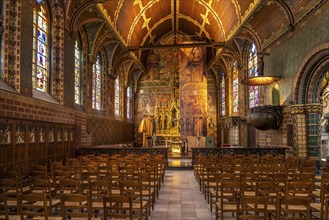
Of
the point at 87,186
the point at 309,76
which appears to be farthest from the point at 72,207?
the point at 309,76

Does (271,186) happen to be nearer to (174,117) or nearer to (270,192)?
(270,192)

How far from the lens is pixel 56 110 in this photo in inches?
558

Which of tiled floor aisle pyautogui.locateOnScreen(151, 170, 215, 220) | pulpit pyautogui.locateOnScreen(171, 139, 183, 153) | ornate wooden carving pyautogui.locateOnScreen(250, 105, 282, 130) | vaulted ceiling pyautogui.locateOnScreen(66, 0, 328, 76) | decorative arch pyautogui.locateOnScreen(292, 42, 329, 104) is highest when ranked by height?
vaulted ceiling pyautogui.locateOnScreen(66, 0, 328, 76)

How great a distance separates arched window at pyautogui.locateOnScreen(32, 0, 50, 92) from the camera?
13.3m

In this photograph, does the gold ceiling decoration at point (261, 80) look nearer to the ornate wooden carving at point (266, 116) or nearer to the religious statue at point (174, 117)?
the ornate wooden carving at point (266, 116)

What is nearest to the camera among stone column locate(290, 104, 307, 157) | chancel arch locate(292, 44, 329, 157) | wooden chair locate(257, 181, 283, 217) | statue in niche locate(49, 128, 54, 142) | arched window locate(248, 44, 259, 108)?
wooden chair locate(257, 181, 283, 217)

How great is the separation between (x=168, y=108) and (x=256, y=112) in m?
16.4

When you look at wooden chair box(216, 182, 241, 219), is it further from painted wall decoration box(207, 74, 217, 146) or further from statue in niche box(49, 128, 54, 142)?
painted wall decoration box(207, 74, 217, 146)

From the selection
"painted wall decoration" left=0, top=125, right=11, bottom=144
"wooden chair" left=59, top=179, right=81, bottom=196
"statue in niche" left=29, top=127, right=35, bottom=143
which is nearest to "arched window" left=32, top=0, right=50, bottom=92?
"statue in niche" left=29, top=127, right=35, bottom=143

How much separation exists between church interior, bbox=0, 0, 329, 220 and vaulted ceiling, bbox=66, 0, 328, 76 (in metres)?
0.12

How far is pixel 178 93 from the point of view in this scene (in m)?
32.3

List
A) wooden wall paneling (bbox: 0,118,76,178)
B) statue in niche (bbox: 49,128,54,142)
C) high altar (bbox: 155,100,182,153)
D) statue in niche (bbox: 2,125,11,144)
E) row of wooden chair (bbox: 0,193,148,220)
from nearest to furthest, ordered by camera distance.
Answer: row of wooden chair (bbox: 0,193,148,220) < statue in niche (bbox: 2,125,11,144) < wooden wall paneling (bbox: 0,118,76,178) < statue in niche (bbox: 49,128,54,142) < high altar (bbox: 155,100,182,153)

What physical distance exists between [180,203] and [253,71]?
1537cm

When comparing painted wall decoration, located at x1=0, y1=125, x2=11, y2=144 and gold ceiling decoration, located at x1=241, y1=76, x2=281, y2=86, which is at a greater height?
gold ceiling decoration, located at x1=241, y1=76, x2=281, y2=86
